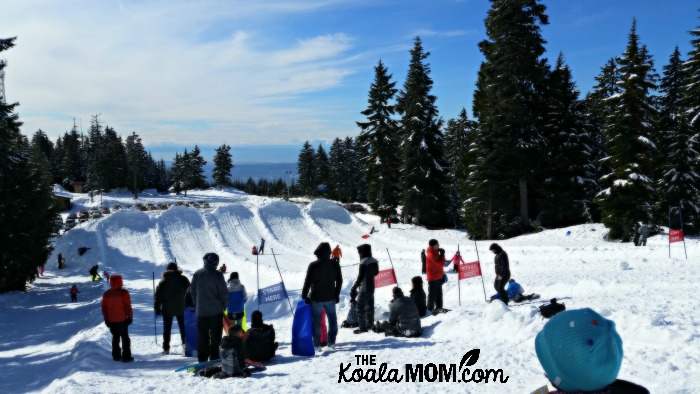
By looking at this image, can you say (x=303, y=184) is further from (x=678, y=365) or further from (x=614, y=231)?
(x=678, y=365)

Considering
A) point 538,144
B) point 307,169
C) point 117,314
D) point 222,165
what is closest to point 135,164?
point 222,165

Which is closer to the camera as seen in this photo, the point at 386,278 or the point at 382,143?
the point at 386,278

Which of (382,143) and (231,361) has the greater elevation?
(382,143)

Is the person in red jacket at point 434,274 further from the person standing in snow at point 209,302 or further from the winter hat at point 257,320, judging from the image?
the person standing in snow at point 209,302

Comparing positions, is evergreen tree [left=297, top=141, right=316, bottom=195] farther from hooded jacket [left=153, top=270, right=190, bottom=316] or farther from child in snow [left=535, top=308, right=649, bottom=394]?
child in snow [left=535, top=308, right=649, bottom=394]

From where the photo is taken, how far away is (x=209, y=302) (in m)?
8.50

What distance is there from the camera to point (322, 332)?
9180 mm

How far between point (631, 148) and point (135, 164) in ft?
260

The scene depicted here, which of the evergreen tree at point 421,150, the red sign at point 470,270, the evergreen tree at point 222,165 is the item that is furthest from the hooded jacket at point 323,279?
the evergreen tree at point 222,165

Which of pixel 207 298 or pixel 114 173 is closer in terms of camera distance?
pixel 207 298

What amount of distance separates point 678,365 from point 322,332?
5.65m

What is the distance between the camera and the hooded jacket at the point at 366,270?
1011cm

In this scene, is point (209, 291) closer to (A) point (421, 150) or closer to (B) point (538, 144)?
(B) point (538, 144)

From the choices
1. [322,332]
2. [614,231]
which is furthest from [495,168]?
[322,332]
